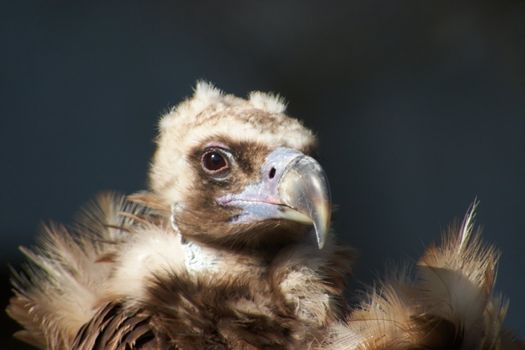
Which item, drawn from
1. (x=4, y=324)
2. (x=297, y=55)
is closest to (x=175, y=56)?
(x=297, y=55)

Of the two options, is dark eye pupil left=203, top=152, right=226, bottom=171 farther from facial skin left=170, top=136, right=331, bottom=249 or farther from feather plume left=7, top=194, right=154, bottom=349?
feather plume left=7, top=194, right=154, bottom=349

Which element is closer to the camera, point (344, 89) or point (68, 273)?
point (68, 273)

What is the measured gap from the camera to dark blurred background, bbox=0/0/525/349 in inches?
120

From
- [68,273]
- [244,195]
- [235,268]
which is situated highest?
[244,195]

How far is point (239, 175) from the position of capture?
1.48m

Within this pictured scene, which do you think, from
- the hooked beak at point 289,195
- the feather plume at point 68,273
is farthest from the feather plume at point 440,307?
the feather plume at point 68,273

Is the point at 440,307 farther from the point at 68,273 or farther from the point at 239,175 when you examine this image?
the point at 68,273

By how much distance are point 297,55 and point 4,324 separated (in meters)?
1.54

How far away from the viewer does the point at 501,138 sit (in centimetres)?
343

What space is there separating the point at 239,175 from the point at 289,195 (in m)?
0.12

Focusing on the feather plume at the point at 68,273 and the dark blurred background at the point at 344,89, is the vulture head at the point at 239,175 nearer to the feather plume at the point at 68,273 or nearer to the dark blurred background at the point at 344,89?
the feather plume at the point at 68,273

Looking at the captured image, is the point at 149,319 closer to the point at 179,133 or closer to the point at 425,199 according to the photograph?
the point at 179,133

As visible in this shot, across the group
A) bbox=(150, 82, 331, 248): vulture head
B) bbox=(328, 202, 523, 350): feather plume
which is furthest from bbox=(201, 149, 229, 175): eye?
bbox=(328, 202, 523, 350): feather plume

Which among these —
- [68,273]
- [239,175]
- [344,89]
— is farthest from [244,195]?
[344,89]
